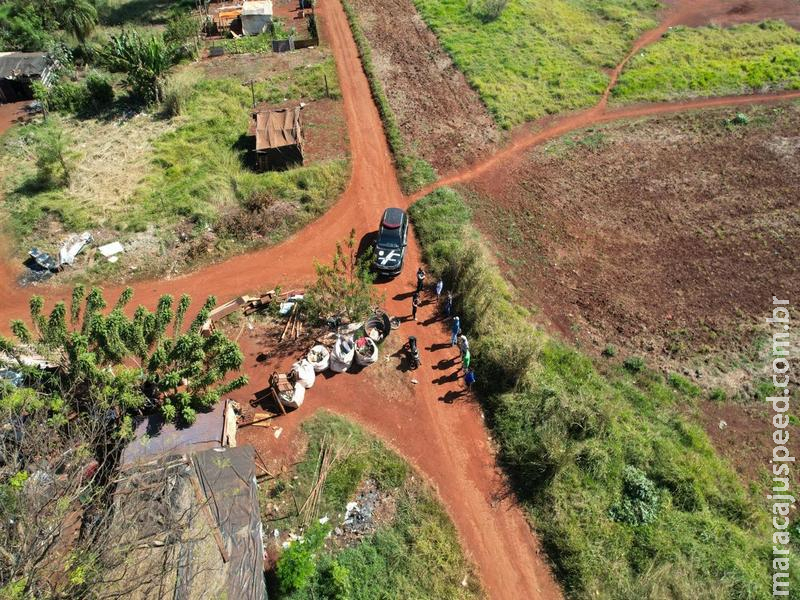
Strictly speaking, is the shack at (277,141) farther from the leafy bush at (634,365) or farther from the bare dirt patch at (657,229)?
the leafy bush at (634,365)

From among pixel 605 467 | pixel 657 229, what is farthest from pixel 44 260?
pixel 657 229

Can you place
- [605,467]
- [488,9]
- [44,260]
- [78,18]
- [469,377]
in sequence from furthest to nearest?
[488,9] → [78,18] → [44,260] → [469,377] → [605,467]

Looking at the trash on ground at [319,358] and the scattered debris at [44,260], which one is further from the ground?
the scattered debris at [44,260]

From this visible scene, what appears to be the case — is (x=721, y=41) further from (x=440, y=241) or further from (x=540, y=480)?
(x=540, y=480)

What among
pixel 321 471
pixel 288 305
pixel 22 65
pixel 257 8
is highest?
pixel 257 8

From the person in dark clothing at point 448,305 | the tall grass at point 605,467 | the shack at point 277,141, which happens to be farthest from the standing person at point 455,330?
the shack at point 277,141

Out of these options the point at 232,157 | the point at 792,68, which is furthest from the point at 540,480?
the point at 792,68

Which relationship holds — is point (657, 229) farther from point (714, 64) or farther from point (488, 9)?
point (488, 9)
